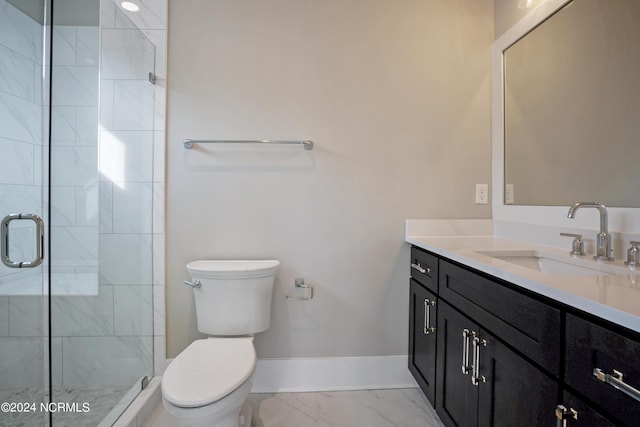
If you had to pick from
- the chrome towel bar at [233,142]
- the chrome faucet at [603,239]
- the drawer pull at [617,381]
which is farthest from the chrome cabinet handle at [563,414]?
the chrome towel bar at [233,142]

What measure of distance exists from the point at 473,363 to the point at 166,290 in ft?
5.15

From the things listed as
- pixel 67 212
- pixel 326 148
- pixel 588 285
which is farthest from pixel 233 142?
pixel 588 285

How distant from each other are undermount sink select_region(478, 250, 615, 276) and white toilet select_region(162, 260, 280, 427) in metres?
1.10

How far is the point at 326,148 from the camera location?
179 centimetres

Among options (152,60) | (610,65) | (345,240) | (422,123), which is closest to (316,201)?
(345,240)

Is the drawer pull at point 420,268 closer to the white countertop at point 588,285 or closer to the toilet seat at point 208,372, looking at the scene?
the white countertop at point 588,285

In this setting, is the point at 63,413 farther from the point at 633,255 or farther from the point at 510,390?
the point at 633,255

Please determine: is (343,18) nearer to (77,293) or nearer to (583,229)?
(583,229)

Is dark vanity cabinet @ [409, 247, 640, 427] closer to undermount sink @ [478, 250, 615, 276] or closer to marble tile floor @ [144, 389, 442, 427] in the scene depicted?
marble tile floor @ [144, 389, 442, 427]

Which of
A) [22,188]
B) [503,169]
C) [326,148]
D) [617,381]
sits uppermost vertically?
[326,148]

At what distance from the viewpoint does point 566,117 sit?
1.39 metres

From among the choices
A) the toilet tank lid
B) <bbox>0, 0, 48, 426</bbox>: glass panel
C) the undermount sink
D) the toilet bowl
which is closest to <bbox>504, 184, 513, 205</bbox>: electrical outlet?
the undermount sink

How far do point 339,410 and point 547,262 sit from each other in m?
1.23

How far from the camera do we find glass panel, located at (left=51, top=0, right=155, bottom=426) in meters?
1.33
